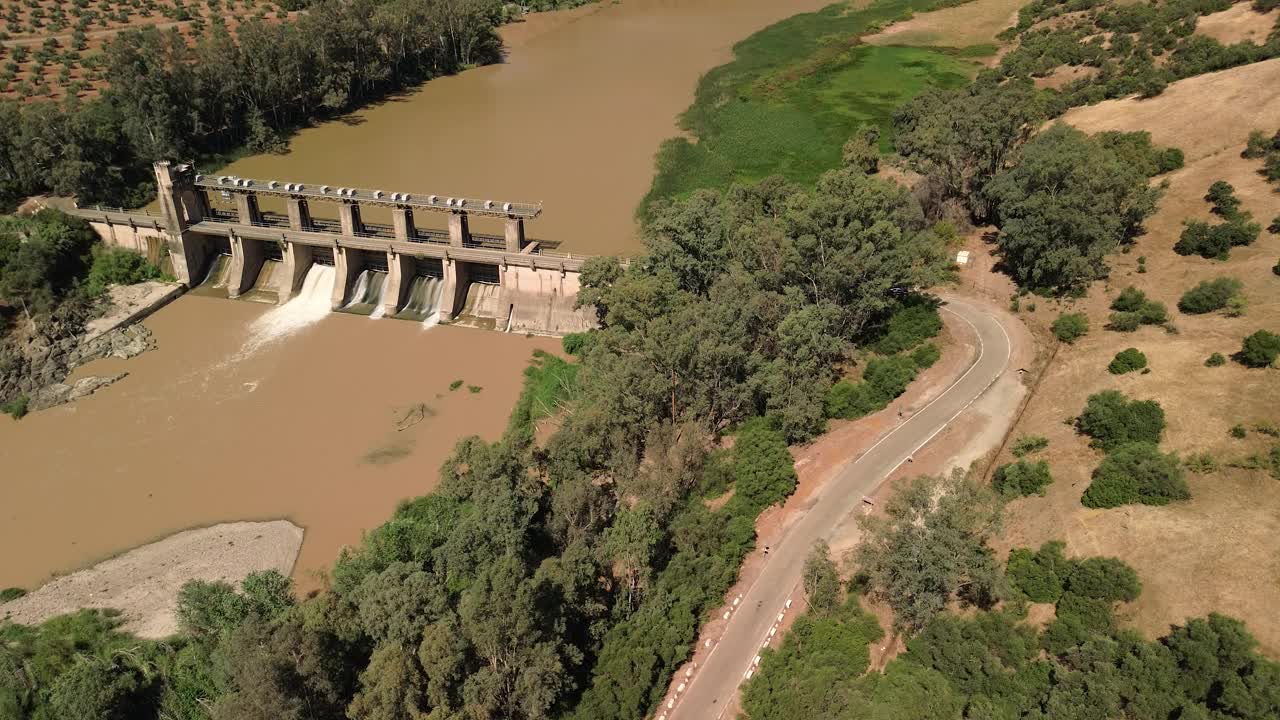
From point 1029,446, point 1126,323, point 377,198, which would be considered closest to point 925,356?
point 1029,446

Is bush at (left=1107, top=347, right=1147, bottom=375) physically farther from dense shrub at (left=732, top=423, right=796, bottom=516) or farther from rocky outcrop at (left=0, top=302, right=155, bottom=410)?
rocky outcrop at (left=0, top=302, right=155, bottom=410)

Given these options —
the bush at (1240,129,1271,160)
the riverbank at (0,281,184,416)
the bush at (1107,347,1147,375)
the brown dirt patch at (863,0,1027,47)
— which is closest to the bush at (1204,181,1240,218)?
the bush at (1240,129,1271,160)

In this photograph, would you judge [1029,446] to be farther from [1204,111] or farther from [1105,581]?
[1204,111]

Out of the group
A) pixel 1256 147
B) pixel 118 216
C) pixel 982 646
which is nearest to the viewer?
pixel 982 646

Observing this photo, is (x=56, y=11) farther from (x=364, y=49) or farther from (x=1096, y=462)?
(x=1096, y=462)

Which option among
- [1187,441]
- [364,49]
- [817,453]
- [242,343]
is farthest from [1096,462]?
[364,49]

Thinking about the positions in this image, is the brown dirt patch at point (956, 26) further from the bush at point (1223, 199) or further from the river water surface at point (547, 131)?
the bush at point (1223, 199)

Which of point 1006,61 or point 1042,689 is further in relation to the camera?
point 1006,61
